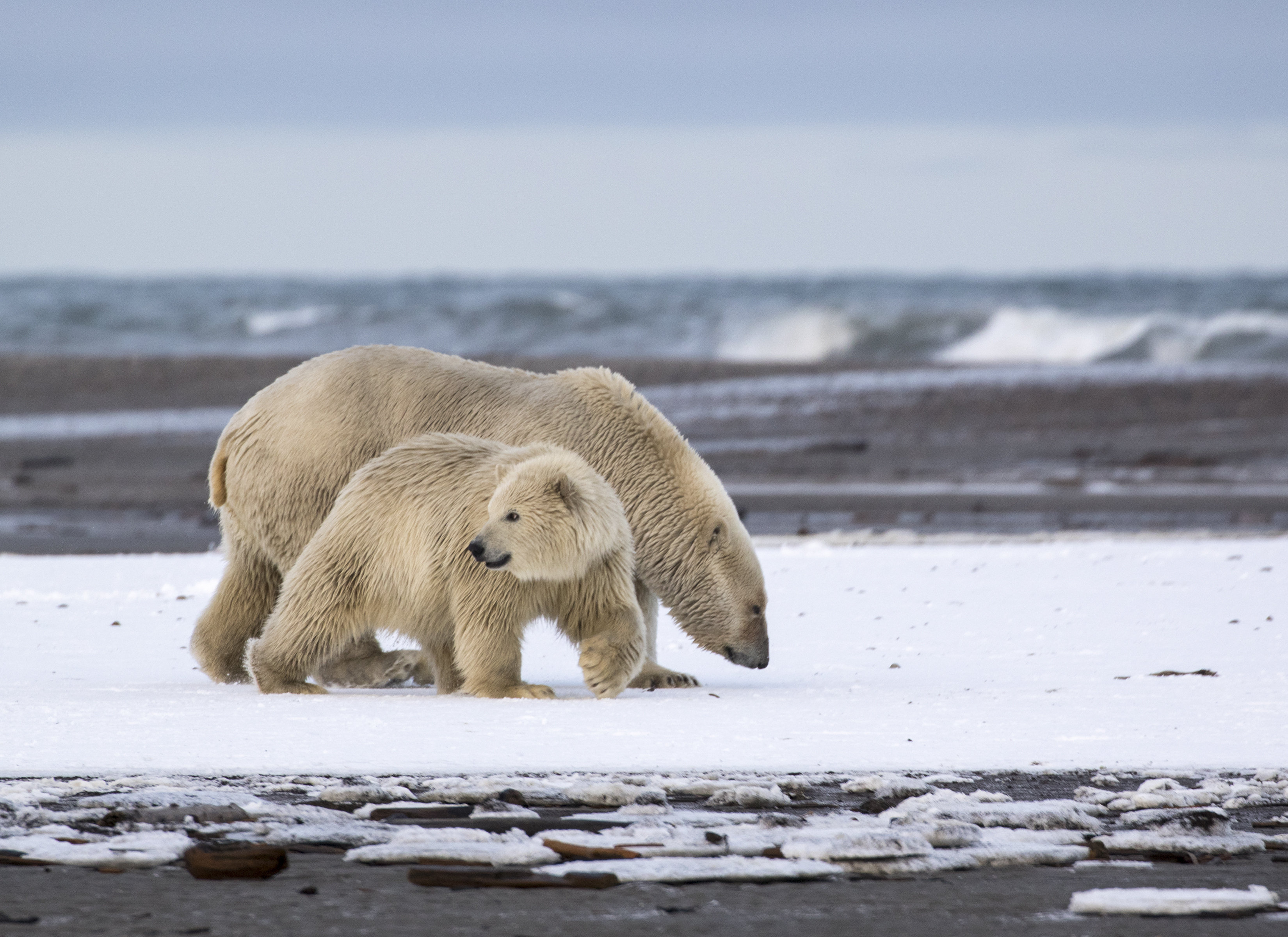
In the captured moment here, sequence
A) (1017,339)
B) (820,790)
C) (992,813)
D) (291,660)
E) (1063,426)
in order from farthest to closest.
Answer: (1017,339), (1063,426), (291,660), (820,790), (992,813)

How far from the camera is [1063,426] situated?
1983 centimetres

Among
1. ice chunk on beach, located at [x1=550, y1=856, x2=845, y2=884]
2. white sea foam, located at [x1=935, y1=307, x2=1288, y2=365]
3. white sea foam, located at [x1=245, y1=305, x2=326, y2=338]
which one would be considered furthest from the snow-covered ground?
white sea foam, located at [x1=245, y1=305, x2=326, y2=338]

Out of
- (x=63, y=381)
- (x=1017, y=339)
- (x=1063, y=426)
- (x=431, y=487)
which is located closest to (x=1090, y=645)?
(x=431, y=487)

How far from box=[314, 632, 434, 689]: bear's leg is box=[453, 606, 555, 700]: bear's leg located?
786 mm

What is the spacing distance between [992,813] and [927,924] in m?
0.83

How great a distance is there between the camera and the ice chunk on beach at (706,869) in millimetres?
3242

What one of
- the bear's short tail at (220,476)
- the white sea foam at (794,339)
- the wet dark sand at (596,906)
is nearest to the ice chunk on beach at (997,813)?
the wet dark sand at (596,906)

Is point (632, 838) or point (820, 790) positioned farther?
point (820, 790)

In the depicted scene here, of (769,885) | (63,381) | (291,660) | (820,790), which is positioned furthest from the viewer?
(63,381)

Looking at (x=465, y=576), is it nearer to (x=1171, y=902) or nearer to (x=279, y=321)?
(x=1171, y=902)

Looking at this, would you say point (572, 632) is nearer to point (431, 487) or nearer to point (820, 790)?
point (431, 487)

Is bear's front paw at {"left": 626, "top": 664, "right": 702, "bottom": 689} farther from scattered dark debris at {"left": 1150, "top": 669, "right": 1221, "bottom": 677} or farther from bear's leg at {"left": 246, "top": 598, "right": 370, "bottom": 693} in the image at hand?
scattered dark debris at {"left": 1150, "top": 669, "right": 1221, "bottom": 677}

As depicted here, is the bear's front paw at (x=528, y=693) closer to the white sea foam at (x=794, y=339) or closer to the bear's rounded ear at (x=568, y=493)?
the bear's rounded ear at (x=568, y=493)

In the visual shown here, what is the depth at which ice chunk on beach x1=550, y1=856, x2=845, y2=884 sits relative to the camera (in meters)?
3.24
